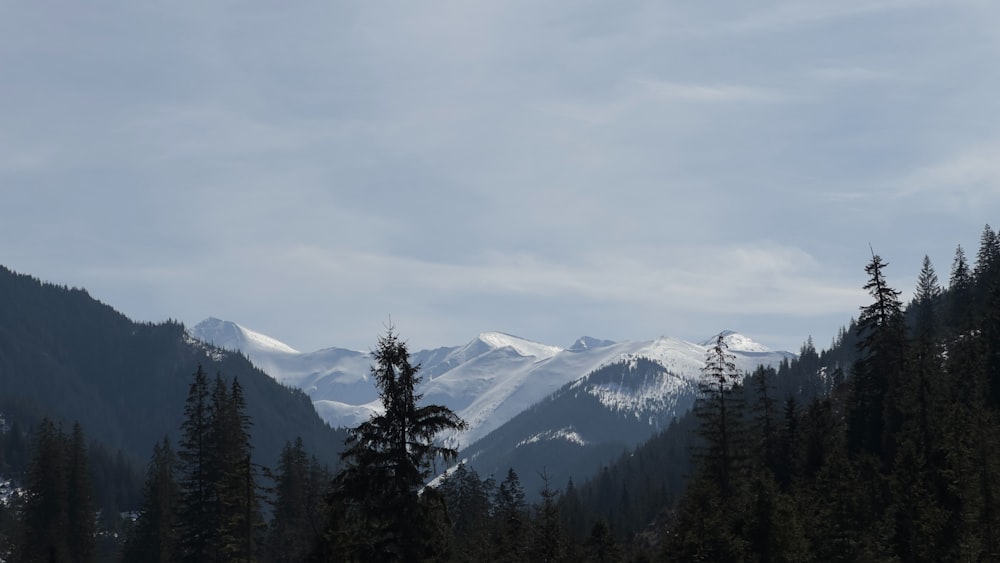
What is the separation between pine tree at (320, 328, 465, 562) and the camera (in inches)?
1273

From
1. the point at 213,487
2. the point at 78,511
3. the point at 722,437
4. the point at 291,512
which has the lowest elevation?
the point at 291,512

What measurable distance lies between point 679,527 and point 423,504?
22.9 m

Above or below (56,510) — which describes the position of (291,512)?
below

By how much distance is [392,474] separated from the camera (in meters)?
32.9

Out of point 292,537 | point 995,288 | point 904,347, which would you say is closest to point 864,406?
point 904,347

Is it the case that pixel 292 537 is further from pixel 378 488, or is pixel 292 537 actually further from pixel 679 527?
pixel 378 488

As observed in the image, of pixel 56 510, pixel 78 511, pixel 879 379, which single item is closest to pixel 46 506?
pixel 56 510

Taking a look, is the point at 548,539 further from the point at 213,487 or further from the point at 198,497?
the point at 198,497

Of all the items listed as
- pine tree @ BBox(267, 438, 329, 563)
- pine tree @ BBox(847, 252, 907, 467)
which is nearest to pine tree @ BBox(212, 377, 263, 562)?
pine tree @ BBox(267, 438, 329, 563)

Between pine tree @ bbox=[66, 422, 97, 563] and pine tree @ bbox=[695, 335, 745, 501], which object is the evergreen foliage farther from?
pine tree @ bbox=[695, 335, 745, 501]

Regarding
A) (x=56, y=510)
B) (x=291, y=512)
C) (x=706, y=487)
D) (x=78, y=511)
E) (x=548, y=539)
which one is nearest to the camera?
(x=706, y=487)

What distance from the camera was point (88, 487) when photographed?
265 ft

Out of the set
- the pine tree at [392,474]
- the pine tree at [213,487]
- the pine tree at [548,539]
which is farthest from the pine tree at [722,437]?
the pine tree at [392,474]

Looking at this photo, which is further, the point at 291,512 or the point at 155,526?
the point at 291,512
